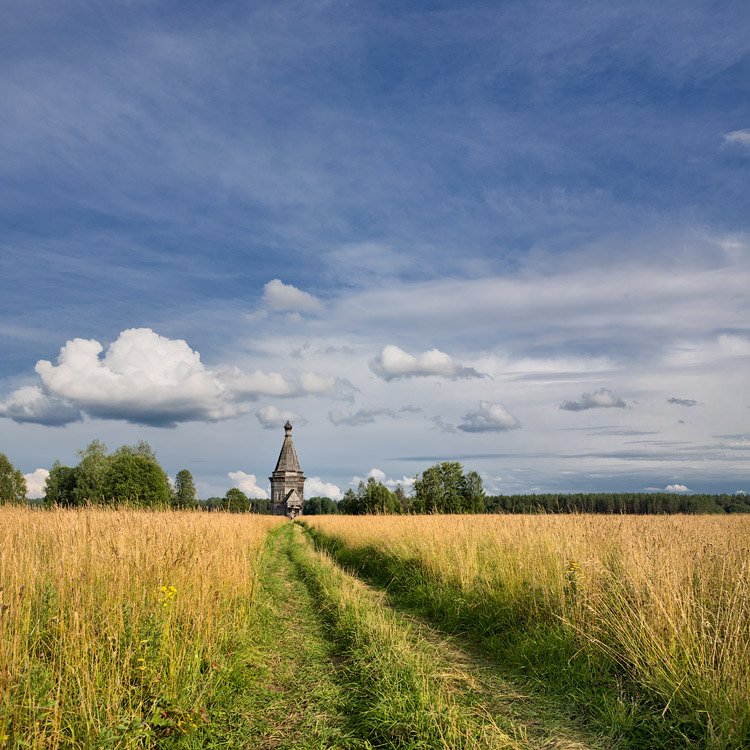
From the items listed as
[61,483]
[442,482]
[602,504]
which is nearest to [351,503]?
[442,482]

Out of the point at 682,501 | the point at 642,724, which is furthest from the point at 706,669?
the point at 682,501

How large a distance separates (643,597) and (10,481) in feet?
268

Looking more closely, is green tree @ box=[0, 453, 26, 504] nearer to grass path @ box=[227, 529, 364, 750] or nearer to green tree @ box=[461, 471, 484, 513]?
green tree @ box=[461, 471, 484, 513]

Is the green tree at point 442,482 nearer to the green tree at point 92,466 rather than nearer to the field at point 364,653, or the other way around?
the green tree at point 92,466

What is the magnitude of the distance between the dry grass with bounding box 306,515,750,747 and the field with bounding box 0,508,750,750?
0.03 m

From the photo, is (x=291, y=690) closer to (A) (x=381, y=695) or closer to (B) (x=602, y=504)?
(A) (x=381, y=695)

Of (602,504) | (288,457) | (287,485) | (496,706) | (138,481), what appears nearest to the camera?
(496,706)

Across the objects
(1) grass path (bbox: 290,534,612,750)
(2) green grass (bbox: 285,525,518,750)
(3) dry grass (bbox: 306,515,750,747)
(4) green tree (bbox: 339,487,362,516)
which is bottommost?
(4) green tree (bbox: 339,487,362,516)

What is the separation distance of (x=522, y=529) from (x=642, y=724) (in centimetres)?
702

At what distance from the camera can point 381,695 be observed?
493cm

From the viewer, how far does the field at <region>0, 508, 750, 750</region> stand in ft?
14.5

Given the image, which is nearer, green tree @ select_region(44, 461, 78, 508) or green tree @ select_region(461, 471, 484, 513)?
green tree @ select_region(461, 471, 484, 513)

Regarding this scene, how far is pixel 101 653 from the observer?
473cm

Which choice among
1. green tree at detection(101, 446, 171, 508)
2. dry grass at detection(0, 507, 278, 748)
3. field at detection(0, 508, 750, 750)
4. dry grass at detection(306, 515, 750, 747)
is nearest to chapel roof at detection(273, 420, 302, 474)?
green tree at detection(101, 446, 171, 508)
